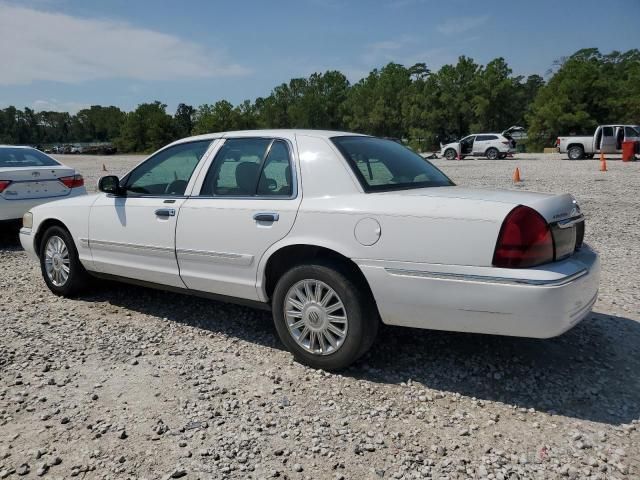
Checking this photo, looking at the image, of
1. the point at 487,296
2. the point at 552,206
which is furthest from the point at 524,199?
the point at 487,296

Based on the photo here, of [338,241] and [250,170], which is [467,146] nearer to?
[250,170]

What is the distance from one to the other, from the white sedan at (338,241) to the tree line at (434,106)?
47.4 m

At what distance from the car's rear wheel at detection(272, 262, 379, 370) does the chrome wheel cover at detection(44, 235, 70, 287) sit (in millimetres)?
2763

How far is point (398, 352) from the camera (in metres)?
3.92

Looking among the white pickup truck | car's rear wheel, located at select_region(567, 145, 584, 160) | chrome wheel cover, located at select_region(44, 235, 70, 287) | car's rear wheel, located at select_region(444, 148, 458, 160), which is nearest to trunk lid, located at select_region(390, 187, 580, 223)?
chrome wheel cover, located at select_region(44, 235, 70, 287)

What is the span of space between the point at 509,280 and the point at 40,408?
2.89 metres

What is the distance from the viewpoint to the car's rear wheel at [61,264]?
5.21 meters

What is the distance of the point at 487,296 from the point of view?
2.96 metres

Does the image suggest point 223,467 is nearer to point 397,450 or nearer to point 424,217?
point 397,450

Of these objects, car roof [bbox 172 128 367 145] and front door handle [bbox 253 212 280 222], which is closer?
front door handle [bbox 253 212 280 222]

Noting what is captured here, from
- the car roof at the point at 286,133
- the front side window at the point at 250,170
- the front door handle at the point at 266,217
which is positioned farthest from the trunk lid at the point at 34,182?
the front door handle at the point at 266,217

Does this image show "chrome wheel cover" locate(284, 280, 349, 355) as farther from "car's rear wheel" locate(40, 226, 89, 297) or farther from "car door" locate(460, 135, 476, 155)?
"car door" locate(460, 135, 476, 155)

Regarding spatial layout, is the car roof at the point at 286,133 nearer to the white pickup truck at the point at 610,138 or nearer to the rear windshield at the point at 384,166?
the rear windshield at the point at 384,166

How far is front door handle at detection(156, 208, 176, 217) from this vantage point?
A: 4.24m
